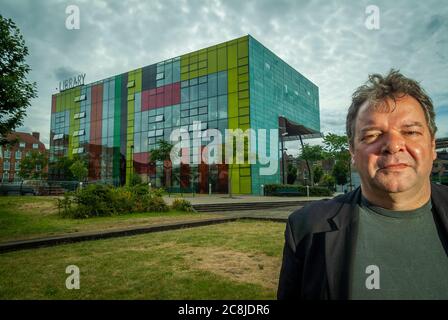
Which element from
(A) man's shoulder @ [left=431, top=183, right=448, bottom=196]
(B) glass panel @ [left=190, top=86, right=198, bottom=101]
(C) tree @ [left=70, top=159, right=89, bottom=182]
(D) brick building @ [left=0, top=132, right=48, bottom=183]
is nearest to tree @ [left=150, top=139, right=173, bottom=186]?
(B) glass panel @ [left=190, top=86, right=198, bottom=101]

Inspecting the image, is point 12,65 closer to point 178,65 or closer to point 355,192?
point 355,192

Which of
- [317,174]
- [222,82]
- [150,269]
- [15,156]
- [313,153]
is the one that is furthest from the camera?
[15,156]

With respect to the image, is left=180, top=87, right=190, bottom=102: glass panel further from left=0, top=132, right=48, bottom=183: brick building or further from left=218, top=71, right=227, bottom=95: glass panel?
left=0, top=132, right=48, bottom=183: brick building

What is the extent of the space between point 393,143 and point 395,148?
0.03m

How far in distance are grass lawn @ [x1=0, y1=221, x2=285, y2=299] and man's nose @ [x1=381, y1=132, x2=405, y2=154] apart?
3.16 m

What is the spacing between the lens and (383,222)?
68.2 inches

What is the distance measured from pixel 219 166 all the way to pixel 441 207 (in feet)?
110

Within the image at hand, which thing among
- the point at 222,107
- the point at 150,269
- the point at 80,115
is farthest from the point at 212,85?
the point at 150,269

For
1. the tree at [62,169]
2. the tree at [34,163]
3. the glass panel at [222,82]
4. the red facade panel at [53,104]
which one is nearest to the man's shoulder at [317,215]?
the glass panel at [222,82]

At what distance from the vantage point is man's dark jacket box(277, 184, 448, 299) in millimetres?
1660

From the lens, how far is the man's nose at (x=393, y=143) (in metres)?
1.69

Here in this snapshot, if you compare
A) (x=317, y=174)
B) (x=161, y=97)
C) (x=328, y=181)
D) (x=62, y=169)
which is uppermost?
(x=161, y=97)

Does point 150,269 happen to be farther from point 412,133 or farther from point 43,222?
point 43,222
